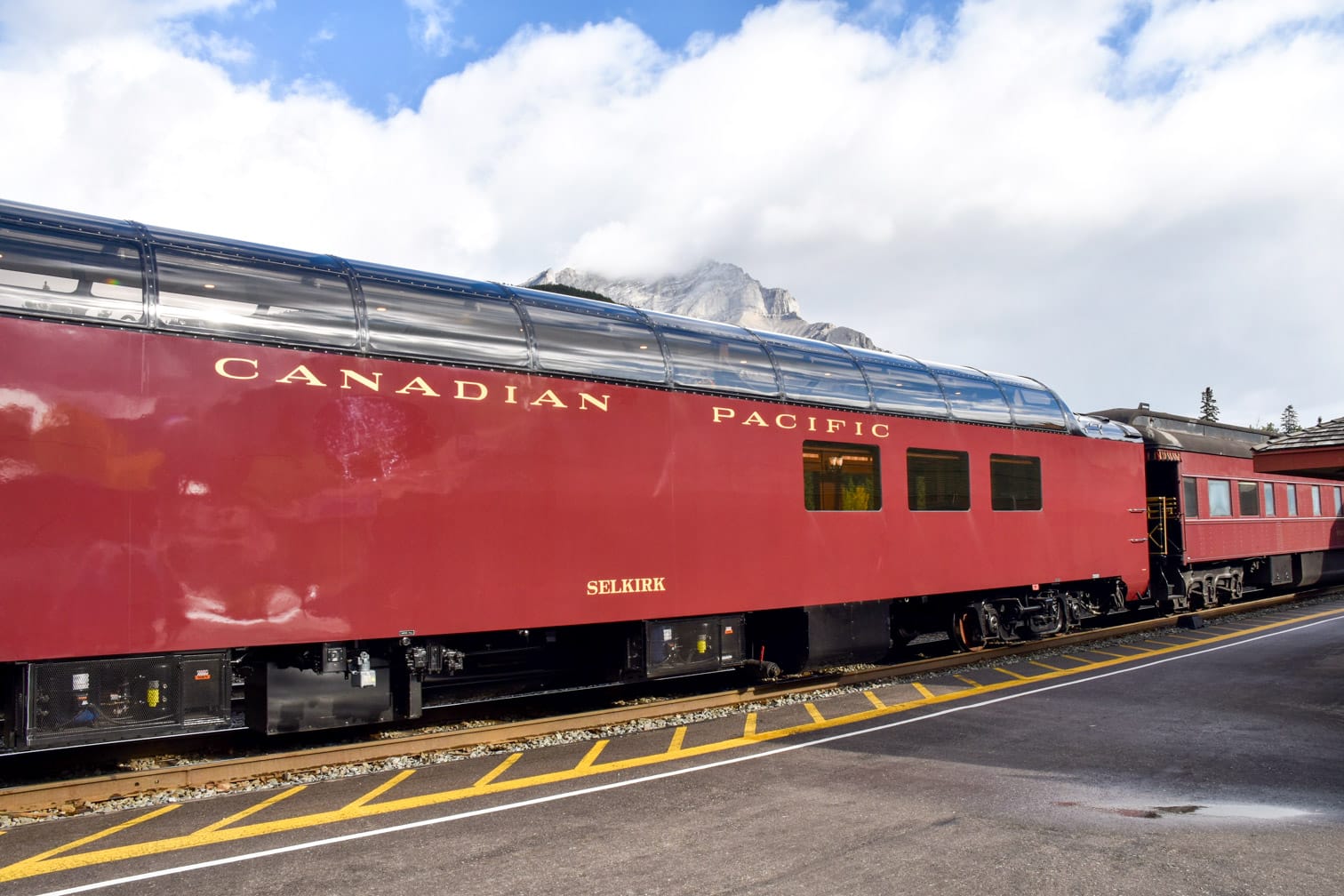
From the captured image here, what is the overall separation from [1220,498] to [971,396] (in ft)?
31.1

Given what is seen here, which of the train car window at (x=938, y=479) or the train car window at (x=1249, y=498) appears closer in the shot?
the train car window at (x=938, y=479)

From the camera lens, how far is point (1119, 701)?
9.93 meters

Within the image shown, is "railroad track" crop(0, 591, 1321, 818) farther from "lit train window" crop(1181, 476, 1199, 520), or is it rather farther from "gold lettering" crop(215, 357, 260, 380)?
"lit train window" crop(1181, 476, 1199, 520)

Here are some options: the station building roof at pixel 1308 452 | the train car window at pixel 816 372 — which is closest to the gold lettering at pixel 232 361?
the train car window at pixel 816 372

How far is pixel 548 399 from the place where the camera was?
8.55 meters

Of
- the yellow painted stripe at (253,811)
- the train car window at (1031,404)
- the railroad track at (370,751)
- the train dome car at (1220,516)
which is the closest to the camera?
the yellow painted stripe at (253,811)

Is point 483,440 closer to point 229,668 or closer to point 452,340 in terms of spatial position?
point 452,340

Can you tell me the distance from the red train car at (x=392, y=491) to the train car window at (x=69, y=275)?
2 centimetres

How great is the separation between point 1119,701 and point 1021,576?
3356 millimetres

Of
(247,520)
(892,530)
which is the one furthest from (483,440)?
(892,530)

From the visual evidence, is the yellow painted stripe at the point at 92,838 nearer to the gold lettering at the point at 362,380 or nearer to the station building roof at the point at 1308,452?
the gold lettering at the point at 362,380

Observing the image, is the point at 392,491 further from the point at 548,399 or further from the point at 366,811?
the point at 366,811

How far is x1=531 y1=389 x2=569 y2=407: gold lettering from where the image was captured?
27.8ft

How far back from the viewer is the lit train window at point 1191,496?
1745cm
